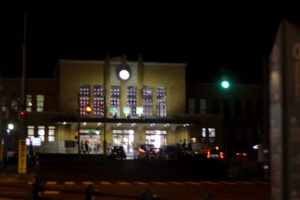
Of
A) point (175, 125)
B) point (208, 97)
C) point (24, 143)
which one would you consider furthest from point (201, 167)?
point (208, 97)

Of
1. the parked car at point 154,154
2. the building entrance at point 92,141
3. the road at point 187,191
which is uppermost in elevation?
the building entrance at point 92,141

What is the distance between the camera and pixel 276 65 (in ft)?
19.0

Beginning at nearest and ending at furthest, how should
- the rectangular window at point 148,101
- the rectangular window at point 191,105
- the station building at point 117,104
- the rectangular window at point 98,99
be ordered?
the station building at point 117,104
the rectangular window at point 98,99
the rectangular window at point 148,101
the rectangular window at point 191,105

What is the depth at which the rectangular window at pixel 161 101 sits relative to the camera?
68.7 meters

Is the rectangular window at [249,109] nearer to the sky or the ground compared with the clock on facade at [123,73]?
nearer to the ground

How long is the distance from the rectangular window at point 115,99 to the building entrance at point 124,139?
2869 mm

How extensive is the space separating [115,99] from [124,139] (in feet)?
18.5

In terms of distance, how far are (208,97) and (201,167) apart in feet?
114

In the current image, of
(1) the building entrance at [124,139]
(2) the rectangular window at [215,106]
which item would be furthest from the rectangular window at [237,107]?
(1) the building entrance at [124,139]

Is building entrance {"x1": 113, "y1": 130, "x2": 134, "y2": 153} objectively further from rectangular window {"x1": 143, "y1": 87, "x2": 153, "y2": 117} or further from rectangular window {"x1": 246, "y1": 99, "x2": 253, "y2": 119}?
rectangular window {"x1": 246, "y1": 99, "x2": 253, "y2": 119}

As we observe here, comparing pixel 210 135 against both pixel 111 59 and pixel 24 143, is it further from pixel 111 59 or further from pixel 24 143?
pixel 24 143

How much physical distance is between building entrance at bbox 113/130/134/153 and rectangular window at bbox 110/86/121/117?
2869mm

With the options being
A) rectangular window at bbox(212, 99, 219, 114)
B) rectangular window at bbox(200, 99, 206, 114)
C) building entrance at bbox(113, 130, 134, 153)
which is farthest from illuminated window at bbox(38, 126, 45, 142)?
rectangular window at bbox(212, 99, 219, 114)

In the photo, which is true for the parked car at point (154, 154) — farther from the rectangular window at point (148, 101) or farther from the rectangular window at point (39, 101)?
the rectangular window at point (39, 101)
